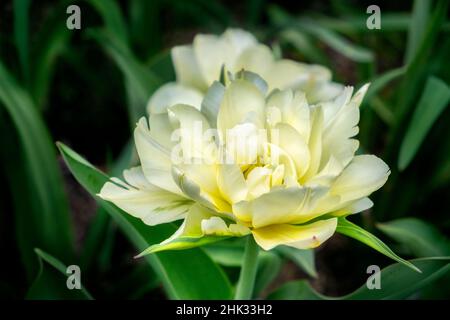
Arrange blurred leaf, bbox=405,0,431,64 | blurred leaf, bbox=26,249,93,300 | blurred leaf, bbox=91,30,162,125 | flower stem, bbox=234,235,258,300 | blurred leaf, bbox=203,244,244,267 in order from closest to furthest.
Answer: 1. flower stem, bbox=234,235,258,300
2. blurred leaf, bbox=26,249,93,300
3. blurred leaf, bbox=203,244,244,267
4. blurred leaf, bbox=91,30,162,125
5. blurred leaf, bbox=405,0,431,64

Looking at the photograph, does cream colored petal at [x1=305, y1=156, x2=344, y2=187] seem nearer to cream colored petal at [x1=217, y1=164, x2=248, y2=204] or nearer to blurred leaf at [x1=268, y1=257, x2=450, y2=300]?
cream colored petal at [x1=217, y1=164, x2=248, y2=204]

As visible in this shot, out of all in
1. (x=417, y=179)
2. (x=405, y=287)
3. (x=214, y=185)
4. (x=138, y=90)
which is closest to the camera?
(x=214, y=185)

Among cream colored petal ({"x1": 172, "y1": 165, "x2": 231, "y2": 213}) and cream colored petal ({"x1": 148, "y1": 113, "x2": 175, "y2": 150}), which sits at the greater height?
cream colored petal ({"x1": 148, "y1": 113, "x2": 175, "y2": 150})

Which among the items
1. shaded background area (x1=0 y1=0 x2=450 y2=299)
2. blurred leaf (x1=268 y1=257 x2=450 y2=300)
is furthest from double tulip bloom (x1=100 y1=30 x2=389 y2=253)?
shaded background area (x1=0 y1=0 x2=450 y2=299)

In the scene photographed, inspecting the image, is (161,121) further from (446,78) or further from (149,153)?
(446,78)

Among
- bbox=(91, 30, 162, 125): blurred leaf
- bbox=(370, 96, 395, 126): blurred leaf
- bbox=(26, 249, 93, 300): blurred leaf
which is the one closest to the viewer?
bbox=(26, 249, 93, 300): blurred leaf

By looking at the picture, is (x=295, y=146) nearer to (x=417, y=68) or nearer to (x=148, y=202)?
(x=148, y=202)

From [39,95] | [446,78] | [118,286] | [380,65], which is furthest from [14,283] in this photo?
[380,65]

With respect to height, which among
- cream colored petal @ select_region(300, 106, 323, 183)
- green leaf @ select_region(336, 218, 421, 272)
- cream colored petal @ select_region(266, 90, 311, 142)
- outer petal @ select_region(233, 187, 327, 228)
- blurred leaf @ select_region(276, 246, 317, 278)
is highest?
cream colored petal @ select_region(266, 90, 311, 142)
